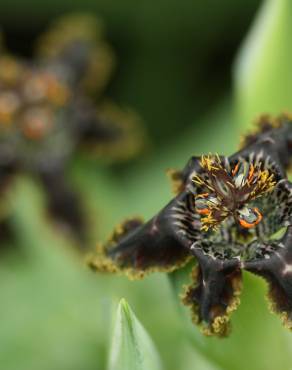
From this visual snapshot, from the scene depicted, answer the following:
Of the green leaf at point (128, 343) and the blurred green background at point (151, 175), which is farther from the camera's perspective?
the blurred green background at point (151, 175)

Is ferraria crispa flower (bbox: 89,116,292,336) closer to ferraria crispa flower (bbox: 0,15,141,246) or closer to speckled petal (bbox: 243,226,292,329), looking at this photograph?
speckled petal (bbox: 243,226,292,329)

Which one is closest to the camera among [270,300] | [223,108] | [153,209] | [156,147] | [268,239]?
[270,300]

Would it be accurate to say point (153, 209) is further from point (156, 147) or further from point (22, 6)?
point (22, 6)

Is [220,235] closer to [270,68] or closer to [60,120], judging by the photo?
[270,68]

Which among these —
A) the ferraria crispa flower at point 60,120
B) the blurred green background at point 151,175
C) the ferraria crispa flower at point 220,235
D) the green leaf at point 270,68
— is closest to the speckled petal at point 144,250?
the ferraria crispa flower at point 220,235

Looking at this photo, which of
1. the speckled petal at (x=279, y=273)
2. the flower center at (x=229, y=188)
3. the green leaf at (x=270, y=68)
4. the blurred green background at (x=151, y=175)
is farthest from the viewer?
the green leaf at (x=270, y=68)

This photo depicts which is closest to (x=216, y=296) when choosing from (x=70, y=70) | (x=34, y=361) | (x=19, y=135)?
(x=34, y=361)

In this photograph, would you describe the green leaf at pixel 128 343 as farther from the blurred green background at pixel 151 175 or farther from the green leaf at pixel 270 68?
the green leaf at pixel 270 68
